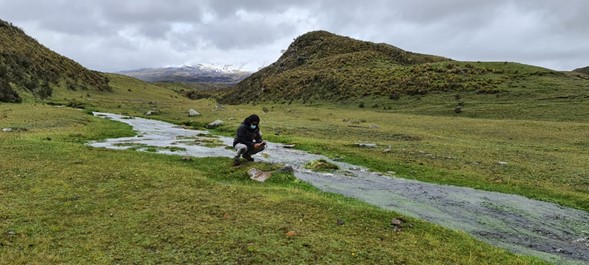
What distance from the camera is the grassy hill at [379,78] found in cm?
8869

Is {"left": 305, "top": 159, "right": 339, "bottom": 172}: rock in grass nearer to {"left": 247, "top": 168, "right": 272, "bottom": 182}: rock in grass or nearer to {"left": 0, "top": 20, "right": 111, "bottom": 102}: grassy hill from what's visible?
{"left": 247, "top": 168, "right": 272, "bottom": 182}: rock in grass

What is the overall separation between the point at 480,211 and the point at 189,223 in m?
14.0

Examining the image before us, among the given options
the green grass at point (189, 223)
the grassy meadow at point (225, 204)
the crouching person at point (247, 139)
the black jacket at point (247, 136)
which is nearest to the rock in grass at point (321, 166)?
the grassy meadow at point (225, 204)

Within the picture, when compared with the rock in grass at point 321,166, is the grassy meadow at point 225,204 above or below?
above

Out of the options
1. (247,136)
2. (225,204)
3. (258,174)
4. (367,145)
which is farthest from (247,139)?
(367,145)

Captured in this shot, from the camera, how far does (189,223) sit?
14703 mm

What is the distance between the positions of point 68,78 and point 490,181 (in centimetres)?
10625

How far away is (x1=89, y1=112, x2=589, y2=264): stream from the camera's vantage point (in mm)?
16188

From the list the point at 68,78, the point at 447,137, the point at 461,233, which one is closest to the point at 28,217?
the point at 461,233

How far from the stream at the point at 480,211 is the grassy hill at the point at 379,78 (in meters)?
65.6

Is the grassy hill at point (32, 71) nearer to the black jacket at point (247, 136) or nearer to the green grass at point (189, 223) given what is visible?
the black jacket at point (247, 136)

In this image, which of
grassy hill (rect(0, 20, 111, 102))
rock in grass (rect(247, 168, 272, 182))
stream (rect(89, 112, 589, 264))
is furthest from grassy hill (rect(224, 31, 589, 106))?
rock in grass (rect(247, 168, 272, 182))

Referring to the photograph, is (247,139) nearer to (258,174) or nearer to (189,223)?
(258,174)

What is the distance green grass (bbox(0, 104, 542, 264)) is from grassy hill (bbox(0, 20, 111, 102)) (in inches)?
2169
